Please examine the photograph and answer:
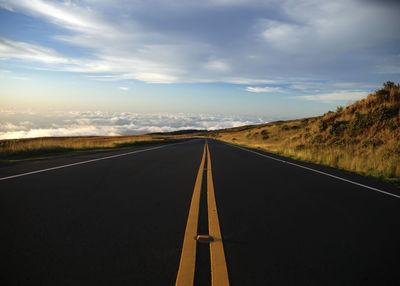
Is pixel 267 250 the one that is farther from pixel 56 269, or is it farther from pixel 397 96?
pixel 397 96

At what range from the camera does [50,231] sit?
10.5 ft

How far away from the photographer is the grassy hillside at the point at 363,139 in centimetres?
1050

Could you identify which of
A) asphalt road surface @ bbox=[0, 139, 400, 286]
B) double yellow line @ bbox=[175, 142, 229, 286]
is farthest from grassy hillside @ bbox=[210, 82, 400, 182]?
double yellow line @ bbox=[175, 142, 229, 286]

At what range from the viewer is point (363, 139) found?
17109mm

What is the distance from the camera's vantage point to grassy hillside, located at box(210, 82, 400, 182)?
10500mm

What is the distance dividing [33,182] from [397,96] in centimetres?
2522

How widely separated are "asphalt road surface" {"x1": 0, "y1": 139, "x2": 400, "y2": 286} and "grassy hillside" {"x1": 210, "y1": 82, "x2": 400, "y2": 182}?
514cm

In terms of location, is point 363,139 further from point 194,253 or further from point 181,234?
point 194,253

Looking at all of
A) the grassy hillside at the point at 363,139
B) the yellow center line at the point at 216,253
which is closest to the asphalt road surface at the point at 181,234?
the yellow center line at the point at 216,253

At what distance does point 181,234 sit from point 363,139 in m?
18.4

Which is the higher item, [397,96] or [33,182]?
[397,96]

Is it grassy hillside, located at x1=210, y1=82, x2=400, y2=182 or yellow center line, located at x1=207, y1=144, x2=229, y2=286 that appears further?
grassy hillside, located at x1=210, y1=82, x2=400, y2=182

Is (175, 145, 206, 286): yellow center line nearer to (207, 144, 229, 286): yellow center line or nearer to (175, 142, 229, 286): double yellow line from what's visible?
(175, 142, 229, 286): double yellow line

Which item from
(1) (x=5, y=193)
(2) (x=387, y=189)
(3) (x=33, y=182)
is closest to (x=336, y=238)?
(2) (x=387, y=189)
